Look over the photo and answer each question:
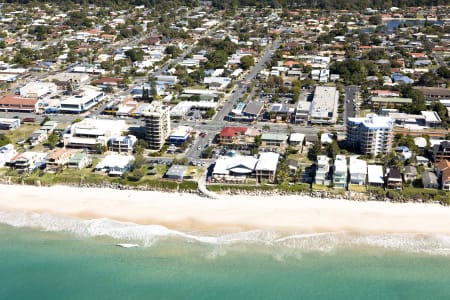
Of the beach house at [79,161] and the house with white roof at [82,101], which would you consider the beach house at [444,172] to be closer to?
the beach house at [79,161]

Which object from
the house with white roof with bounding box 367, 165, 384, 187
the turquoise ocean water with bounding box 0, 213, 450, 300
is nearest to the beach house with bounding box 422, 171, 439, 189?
the house with white roof with bounding box 367, 165, 384, 187

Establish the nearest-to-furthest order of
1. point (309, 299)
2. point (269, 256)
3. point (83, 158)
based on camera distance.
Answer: point (309, 299) < point (269, 256) < point (83, 158)

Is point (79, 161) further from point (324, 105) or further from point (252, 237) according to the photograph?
point (324, 105)

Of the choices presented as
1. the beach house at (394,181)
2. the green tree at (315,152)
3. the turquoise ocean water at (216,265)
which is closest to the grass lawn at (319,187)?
the beach house at (394,181)

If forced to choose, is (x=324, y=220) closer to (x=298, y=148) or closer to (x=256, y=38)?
(x=298, y=148)

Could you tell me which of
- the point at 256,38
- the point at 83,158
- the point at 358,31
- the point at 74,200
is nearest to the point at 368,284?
the point at 74,200

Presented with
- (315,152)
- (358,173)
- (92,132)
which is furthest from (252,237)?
(92,132)
